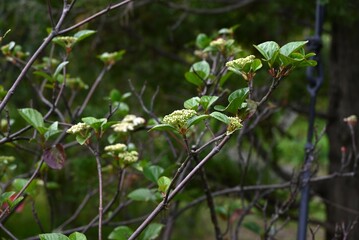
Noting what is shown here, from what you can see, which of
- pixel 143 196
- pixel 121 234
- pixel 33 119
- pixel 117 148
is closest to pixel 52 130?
pixel 33 119

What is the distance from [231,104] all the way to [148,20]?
213 centimetres

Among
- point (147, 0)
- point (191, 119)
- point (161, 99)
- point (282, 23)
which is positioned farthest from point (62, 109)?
point (191, 119)

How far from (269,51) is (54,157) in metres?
0.59

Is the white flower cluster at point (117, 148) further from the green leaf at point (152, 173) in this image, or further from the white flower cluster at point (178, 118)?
the white flower cluster at point (178, 118)

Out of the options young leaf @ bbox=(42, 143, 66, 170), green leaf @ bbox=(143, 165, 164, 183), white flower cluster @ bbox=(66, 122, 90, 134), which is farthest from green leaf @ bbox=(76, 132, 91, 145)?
green leaf @ bbox=(143, 165, 164, 183)

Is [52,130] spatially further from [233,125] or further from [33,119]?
[233,125]

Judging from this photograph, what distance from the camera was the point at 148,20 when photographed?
9.70 ft

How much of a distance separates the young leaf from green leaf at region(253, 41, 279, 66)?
0.56m

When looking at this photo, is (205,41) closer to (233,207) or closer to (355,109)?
(233,207)

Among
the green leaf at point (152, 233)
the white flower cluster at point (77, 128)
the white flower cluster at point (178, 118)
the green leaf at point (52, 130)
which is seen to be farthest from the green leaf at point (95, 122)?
the green leaf at point (152, 233)

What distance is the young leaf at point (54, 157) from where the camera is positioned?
120 cm

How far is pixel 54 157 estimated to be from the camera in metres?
1.22

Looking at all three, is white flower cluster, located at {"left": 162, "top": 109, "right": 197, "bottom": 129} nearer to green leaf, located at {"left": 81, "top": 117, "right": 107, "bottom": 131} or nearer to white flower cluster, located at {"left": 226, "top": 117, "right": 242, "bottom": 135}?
white flower cluster, located at {"left": 226, "top": 117, "right": 242, "bottom": 135}

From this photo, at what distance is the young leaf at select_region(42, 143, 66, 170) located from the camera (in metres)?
1.20
